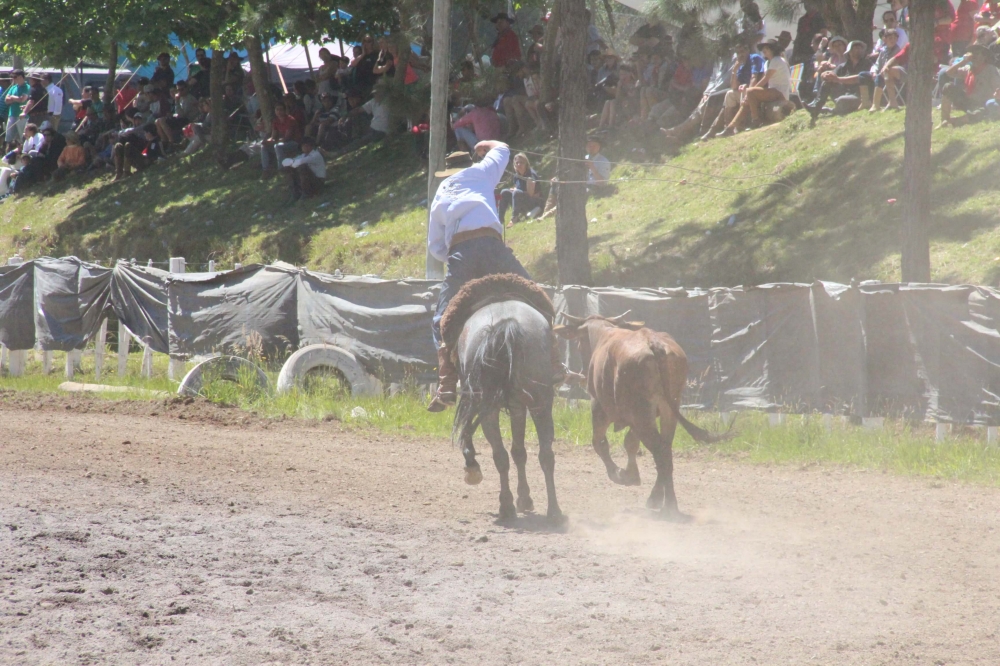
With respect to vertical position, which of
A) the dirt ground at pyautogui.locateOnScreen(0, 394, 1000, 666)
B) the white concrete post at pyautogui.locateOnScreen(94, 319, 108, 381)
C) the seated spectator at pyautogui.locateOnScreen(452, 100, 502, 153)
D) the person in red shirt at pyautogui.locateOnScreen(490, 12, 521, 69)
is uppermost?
the person in red shirt at pyautogui.locateOnScreen(490, 12, 521, 69)

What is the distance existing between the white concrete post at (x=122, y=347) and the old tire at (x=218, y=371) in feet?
7.89

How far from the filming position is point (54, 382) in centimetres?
1439

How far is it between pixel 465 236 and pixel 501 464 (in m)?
1.89

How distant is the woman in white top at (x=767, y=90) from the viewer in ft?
56.7

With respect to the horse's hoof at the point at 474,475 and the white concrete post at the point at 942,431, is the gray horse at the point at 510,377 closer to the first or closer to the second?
the horse's hoof at the point at 474,475

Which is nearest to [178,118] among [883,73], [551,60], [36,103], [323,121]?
[36,103]

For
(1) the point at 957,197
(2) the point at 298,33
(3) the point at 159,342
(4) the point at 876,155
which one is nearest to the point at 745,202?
(4) the point at 876,155

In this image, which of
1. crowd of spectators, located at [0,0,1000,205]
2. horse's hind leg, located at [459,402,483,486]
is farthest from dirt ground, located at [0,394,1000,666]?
crowd of spectators, located at [0,0,1000,205]

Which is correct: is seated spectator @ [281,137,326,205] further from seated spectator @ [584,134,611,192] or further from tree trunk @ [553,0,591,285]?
tree trunk @ [553,0,591,285]

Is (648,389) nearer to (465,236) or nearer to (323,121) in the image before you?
(465,236)

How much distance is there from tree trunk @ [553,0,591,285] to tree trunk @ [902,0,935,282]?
4550 millimetres

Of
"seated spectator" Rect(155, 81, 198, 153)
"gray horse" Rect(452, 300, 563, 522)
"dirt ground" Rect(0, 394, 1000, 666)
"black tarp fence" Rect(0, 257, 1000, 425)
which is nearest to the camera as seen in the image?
"dirt ground" Rect(0, 394, 1000, 666)

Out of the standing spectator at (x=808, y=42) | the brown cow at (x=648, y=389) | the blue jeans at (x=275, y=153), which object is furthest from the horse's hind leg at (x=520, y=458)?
the blue jeans at (x=275, y=153)

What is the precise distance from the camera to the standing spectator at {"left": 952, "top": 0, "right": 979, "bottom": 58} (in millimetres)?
15258
